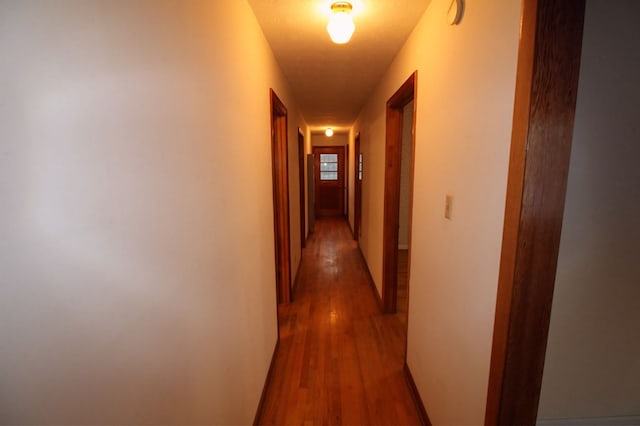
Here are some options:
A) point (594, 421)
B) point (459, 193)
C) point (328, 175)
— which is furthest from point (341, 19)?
point (328, 175)

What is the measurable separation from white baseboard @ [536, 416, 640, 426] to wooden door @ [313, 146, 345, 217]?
706 centimetres

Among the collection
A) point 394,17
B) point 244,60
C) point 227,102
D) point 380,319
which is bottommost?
point 380,319

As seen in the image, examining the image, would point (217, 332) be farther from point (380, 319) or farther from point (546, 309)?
point (380, 319)

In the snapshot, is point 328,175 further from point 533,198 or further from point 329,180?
point 533,198

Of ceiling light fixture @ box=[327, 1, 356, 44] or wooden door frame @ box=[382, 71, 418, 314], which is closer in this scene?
ceiling light fixture @ box=[327, 1, 356, 44]

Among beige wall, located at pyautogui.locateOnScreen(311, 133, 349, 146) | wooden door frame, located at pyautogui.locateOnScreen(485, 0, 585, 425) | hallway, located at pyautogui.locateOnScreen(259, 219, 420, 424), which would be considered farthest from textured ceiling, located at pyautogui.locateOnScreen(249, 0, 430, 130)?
beige wall, located at pyautogui.locateOnScreen(311, 133, 349, 146)

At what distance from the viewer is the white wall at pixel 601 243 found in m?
0.80

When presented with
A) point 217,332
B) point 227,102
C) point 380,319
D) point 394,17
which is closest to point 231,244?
point 217,332

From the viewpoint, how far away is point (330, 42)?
1947mm

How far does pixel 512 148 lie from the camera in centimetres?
82

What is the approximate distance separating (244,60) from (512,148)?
1.33 m

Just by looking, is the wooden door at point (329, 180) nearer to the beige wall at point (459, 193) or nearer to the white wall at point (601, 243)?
the beige wall at point (459, 193)

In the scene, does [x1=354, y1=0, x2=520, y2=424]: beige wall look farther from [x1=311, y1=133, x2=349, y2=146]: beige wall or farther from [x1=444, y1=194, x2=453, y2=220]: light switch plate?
[x1=311, y1=133, x2=349, y2=146]: beige wall

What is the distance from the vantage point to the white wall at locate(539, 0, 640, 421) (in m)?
0.80
